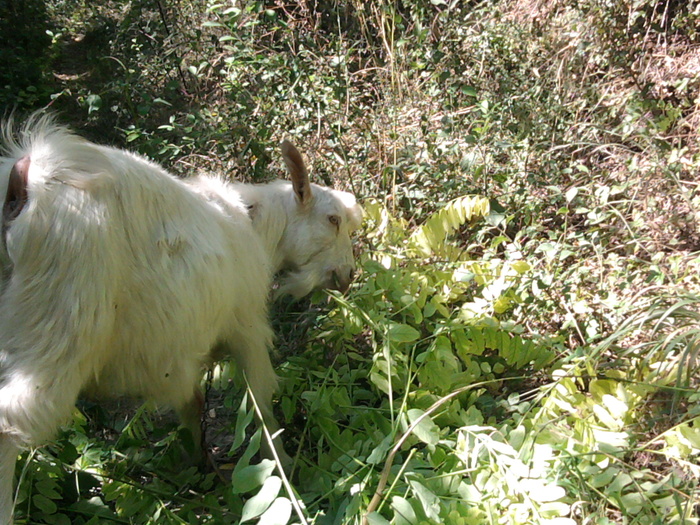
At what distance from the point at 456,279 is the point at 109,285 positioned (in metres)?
2.32

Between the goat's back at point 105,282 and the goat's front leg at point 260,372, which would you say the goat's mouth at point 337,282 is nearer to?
the goat's front leg at point 260,372

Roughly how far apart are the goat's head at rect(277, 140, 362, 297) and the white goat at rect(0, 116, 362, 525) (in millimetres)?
471

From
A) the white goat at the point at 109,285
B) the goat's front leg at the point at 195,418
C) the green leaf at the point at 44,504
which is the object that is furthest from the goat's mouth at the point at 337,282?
the green leaf at the point at 44,504

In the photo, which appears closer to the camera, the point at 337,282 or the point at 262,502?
the point at 262,502

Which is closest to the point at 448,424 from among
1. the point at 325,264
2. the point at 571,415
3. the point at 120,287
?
the point at 571,415

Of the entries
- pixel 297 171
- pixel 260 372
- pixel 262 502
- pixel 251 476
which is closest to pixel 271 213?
pixel 297 171

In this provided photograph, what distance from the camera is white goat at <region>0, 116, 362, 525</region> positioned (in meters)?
2.76

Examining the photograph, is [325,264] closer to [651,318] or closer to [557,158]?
[651,318]

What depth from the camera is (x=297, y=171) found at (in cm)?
429

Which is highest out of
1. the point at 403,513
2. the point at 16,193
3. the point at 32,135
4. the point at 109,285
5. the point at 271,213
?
the point at 32,135

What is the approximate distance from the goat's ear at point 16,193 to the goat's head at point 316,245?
1875 mm

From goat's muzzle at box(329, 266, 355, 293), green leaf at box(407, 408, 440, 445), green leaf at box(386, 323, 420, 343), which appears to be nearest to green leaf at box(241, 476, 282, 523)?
green leaf at box(407, 408, 440, 445)

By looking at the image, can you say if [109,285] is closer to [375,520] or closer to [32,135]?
[32,135]

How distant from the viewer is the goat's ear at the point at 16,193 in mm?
2869
